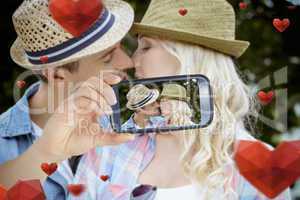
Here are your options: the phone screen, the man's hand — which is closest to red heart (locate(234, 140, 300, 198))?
the phone screen

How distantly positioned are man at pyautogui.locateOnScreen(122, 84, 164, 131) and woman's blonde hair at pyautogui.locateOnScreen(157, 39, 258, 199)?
0.24 feet

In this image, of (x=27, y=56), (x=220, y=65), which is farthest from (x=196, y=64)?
(x=27, y=56)

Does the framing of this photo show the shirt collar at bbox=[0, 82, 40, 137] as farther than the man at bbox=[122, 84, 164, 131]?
Yes

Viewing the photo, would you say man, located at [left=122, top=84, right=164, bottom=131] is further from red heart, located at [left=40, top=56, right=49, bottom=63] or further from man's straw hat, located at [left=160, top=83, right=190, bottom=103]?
red heart, located at [left=40, top=56, right=49, bottom=63]

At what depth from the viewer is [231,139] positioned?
101 centimetres

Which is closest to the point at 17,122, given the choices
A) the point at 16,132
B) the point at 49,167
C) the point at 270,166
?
the point at 16,132

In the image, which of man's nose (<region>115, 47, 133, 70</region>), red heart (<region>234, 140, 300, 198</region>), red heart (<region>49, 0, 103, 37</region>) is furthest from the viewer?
man's nose (<region>115, 47, 133, 70</region>)

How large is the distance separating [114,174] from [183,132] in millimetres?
125

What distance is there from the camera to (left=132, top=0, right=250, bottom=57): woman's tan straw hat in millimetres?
1017

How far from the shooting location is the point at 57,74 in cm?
108

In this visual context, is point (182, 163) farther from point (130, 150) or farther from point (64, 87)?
point (64, 87)

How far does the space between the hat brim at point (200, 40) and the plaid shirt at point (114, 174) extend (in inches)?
5.3

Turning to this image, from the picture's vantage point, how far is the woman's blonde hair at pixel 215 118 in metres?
1.00

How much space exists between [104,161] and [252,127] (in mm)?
250
